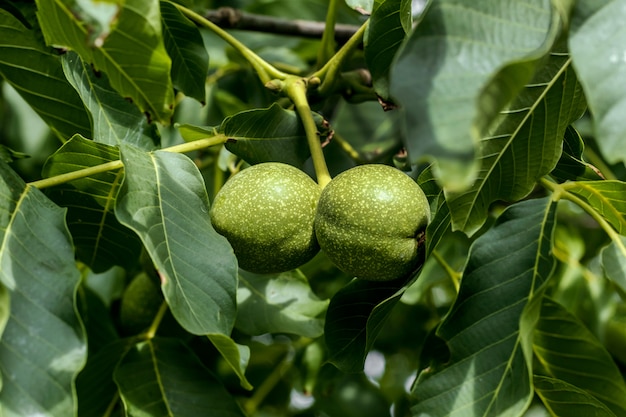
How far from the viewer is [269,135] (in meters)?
1.49

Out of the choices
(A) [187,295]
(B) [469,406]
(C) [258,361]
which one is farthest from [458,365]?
(C) [258,361]

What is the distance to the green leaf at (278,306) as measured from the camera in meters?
1.62

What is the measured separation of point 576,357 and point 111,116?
0.99m

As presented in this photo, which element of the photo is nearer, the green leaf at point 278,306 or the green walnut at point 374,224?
the green walnut at point 374,224

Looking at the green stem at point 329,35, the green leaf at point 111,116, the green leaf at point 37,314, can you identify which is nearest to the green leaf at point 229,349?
the green leaf at point 37,314

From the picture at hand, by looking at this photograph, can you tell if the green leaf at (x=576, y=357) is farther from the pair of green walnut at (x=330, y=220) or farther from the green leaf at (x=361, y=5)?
the green leaf at (x=361, y=5)

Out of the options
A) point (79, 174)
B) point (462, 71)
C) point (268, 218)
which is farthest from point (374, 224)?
point (79, 174)

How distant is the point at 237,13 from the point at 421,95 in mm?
1383

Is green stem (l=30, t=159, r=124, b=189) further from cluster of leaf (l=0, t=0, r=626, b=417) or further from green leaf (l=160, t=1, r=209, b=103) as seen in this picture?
green leaf (l=160, t=1, r=209, b=103)

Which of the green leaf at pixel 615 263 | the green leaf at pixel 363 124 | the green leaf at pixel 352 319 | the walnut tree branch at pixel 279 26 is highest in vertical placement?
the walnut tree branch at pixel 279 26

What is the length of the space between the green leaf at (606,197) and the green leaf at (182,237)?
0.60 m

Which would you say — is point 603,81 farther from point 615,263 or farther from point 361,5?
point 361,5

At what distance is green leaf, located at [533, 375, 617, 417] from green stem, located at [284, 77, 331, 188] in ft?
1.66

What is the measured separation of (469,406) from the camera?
3.92ft
